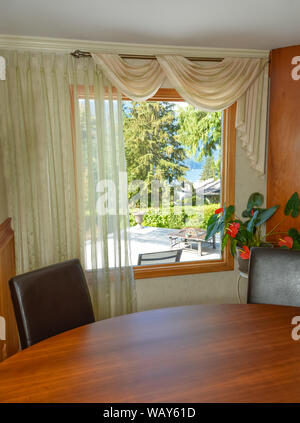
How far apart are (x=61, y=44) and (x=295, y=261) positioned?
2133mm

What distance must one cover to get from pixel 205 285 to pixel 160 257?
1.55ft

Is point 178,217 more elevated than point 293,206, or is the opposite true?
point 293,206

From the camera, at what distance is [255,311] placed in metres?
1.59

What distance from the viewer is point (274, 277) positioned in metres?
1.82

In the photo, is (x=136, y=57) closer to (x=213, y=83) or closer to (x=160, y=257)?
(x=213, y=83)

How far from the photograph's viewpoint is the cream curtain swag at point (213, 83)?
2.46 m

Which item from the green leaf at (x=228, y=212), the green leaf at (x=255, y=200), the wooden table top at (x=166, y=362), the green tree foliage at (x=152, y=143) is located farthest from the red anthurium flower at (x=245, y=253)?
the wooden table top at (x=166, y=362)

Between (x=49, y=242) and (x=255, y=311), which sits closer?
(x=255, y=311)

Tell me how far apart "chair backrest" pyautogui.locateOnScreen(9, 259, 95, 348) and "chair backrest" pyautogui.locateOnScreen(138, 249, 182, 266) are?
124 centimetres

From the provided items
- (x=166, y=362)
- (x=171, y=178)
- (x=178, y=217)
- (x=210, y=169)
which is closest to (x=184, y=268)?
(x=178, y=217)

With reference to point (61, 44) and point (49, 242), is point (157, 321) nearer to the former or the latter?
point (49, 242)

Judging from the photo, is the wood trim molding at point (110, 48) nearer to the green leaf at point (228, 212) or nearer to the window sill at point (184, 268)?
the green leaf at point (228, 212)

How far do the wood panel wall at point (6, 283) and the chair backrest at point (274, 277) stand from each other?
4.81ft
